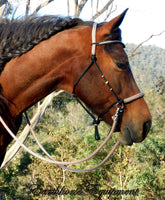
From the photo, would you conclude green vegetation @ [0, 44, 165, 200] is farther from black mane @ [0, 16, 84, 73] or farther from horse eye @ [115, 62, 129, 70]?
horse eye @ [115, 62, 129, 70]

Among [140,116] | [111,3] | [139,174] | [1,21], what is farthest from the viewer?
[139,174]

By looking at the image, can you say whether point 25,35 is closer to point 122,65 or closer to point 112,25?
point 112,25

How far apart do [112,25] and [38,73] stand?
0.76m

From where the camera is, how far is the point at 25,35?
2076 mm

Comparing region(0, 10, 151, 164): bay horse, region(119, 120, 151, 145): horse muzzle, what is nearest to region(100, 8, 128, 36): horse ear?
region(0, 10, 151, 164): bay horse

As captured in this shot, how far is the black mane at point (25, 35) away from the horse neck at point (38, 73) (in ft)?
0.16

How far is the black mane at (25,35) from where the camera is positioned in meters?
2.07

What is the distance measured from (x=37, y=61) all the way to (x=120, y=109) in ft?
2.74

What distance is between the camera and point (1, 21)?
2258 millimetres

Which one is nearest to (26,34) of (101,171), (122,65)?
(122,65)

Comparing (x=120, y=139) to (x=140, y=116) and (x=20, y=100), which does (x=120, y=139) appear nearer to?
(x=140, y=116)

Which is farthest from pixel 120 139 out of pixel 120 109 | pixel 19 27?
A: pixel 19 27

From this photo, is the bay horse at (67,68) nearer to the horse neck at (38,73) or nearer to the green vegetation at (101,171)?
the horse neck at (38,73)

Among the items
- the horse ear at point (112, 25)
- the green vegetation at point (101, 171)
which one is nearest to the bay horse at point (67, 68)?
the horse ear at point (112, 25)
